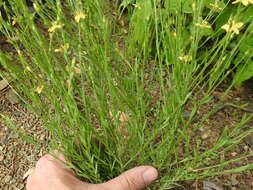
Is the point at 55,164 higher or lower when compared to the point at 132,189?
higher

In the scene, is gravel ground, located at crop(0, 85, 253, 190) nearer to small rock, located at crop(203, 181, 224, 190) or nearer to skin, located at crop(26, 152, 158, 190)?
small rock, located at crop(203, 181, 224, 190)

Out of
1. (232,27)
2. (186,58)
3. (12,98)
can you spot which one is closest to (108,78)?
(186,58)

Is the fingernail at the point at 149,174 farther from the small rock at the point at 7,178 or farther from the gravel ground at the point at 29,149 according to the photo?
the small rock at the point at 7,178

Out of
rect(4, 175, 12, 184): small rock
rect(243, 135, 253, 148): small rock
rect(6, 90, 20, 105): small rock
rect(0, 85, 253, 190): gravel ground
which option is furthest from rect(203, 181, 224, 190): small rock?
rect(6, 90, 20, 105): small rock

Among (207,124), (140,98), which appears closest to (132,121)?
(140,98)

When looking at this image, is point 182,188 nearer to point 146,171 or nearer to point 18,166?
point 146,171

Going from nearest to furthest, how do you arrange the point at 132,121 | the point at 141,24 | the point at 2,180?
1. the point at 132,121
2. the point at 141,24
3. the point at 2,180

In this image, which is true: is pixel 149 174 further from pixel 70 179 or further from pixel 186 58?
pixel 186 58
